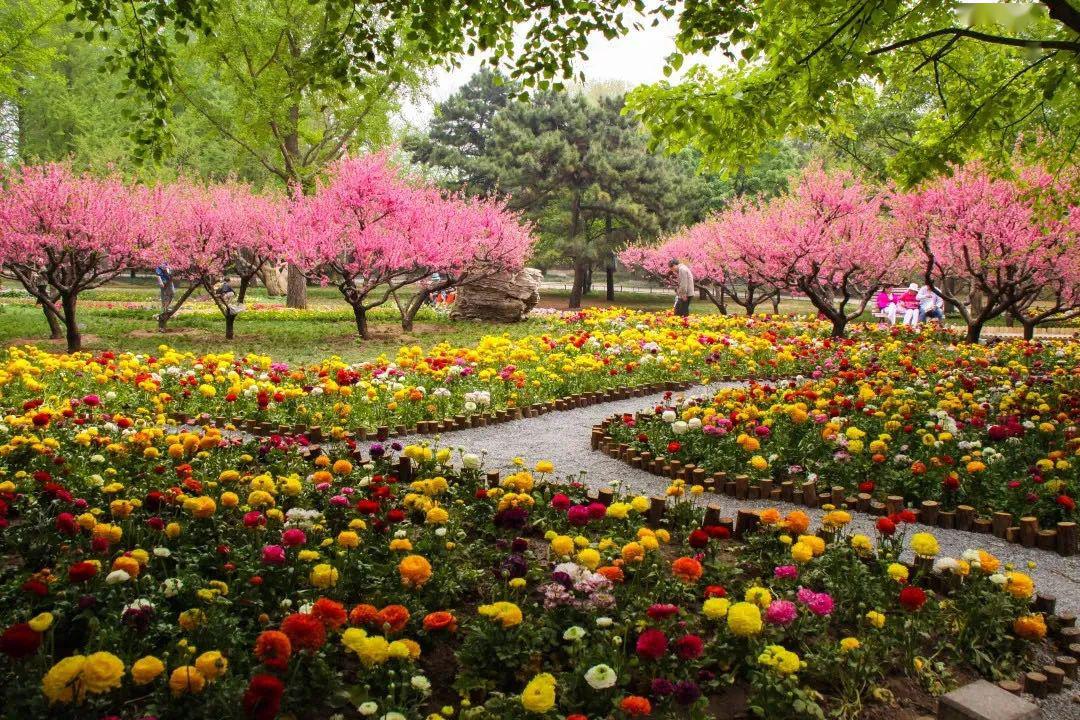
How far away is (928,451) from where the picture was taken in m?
5.95

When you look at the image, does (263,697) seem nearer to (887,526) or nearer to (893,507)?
(887,526)

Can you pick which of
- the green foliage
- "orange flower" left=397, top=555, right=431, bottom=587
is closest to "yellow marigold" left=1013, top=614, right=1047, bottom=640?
"orange flower" left=397, top=555, right=431, bottom=587

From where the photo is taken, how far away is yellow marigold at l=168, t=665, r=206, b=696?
2.29 metres

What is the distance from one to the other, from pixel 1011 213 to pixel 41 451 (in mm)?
15491

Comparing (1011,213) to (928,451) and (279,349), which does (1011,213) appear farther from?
(279,349)

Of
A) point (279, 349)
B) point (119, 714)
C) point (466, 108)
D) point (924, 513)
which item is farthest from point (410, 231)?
point (466, 108)

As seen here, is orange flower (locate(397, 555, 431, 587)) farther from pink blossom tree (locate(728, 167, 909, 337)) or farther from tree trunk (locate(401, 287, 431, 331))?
tree trunk (locate(401, 287, 431, 331))

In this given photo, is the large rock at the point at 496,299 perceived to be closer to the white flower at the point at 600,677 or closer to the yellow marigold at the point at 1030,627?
the yellow marigold at the point at 1030,627

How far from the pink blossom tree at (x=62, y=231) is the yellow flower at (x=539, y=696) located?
13105 mm

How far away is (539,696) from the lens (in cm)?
221

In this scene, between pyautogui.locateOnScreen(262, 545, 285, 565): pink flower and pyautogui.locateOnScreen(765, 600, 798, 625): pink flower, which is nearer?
pyautogui.locateOnScreen(765, 600, 798, 625): pink flower

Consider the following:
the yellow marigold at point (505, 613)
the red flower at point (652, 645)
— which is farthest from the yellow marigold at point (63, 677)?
the red flower at point (652, 645)

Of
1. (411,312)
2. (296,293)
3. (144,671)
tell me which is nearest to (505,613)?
(144,671)

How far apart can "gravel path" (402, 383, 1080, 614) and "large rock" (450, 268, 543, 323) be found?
1257 cm
